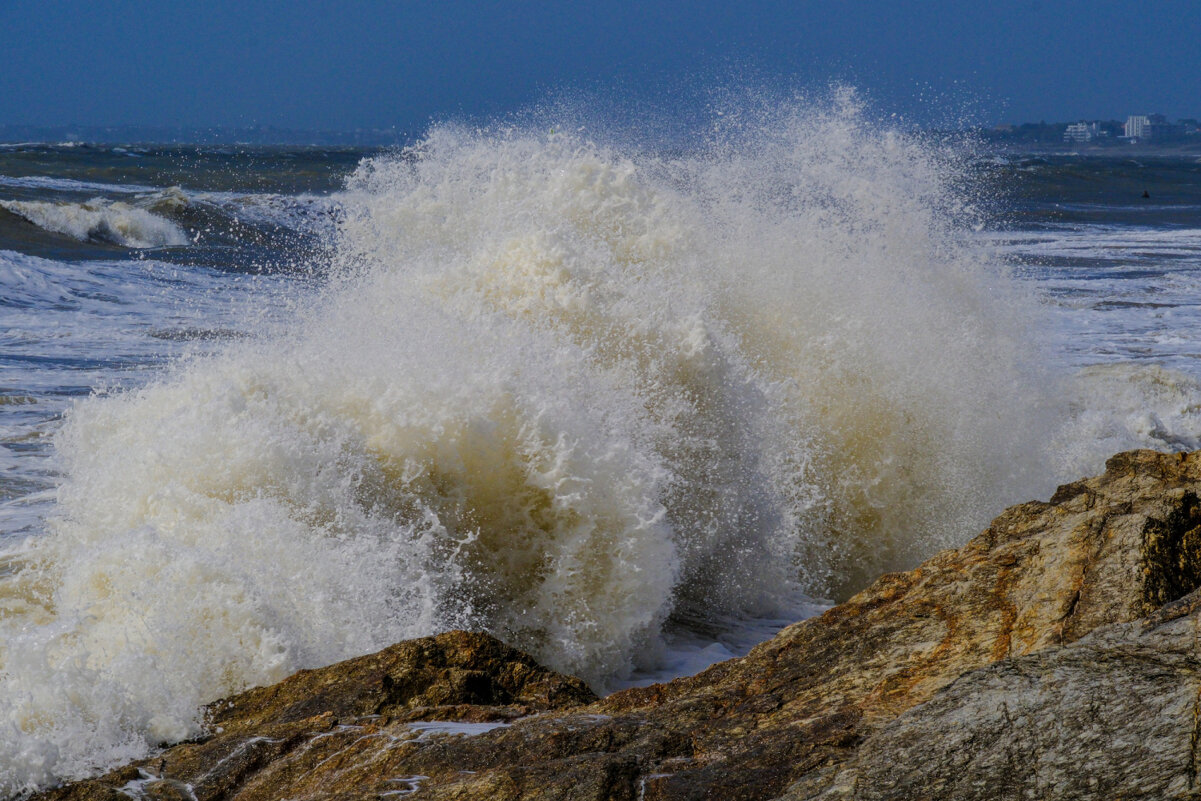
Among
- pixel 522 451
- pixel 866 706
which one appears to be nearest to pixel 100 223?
pixel 522 451

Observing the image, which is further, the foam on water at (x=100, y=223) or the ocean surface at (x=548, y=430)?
the foam on water at (x=100, y=223)

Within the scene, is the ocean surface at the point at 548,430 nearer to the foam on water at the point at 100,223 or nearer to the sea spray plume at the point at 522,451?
A: the sea spray plume at the point at 522,451

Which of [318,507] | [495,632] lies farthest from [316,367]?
[495,632]

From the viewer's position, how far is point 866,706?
8.82 ft

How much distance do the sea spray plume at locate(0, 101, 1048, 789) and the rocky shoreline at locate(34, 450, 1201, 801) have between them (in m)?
0.55

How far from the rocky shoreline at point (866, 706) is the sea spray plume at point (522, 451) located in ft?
1.81

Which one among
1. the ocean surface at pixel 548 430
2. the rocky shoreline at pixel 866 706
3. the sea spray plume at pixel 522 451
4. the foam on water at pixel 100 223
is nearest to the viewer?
the rocky shoreline at pixel 866 706

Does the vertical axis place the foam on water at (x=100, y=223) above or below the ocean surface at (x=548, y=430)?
above

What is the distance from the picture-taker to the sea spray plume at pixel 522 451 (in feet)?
13.3

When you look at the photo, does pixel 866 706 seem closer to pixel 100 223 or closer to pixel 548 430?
pixel 548 430

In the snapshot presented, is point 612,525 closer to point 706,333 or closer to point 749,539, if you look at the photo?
point 749,539

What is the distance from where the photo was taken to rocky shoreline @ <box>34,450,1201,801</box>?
2.02 metres

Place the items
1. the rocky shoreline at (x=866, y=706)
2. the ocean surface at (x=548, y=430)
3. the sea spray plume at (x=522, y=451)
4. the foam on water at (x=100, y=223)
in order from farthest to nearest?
the foam on water at (x=100, y=223) < the ocean surface at (x=548, y=430) < the sea spray plume at (x=522, y=451) < the rocky shoreline at (x=866, y=706)

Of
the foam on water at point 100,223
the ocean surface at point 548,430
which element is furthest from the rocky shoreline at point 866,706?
the foam on water at point 100,223
